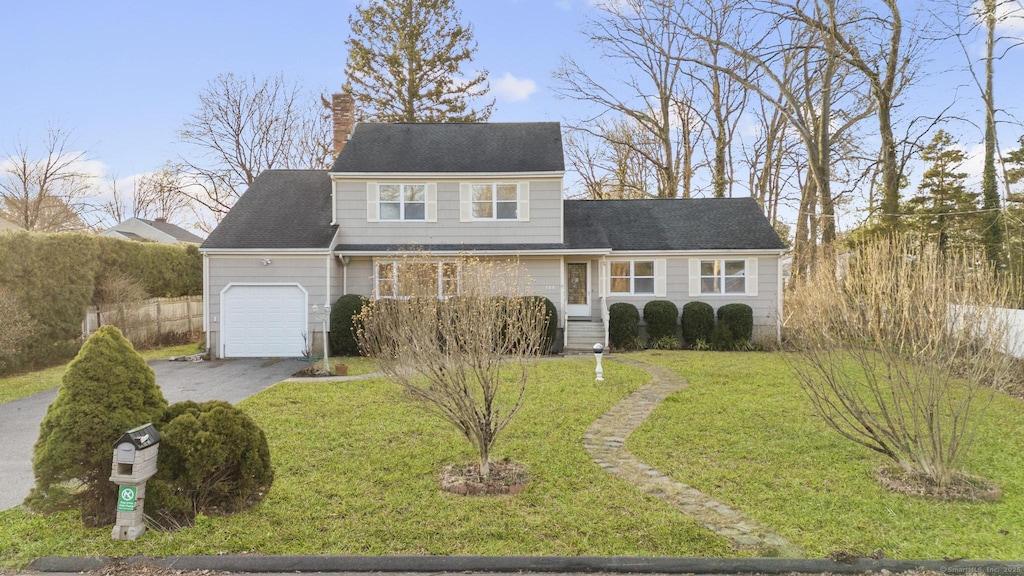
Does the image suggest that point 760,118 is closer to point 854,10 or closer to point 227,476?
point 854,10

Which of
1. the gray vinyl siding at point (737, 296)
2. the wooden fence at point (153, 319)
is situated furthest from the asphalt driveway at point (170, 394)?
the gray vinyl siding at point (737, 296)

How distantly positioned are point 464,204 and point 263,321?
22.0 feet

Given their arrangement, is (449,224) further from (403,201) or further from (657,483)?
(657,483)

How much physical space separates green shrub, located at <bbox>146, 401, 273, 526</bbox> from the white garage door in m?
10.7

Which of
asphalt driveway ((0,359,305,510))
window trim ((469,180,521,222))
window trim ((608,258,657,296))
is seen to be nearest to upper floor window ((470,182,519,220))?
window trim ((469,180,521,222))

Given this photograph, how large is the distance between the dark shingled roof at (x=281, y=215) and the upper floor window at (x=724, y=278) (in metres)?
11.5

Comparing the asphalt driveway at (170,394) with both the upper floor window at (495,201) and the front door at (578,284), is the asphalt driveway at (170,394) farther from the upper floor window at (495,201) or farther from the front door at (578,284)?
the front door at (578,284)

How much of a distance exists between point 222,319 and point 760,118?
2478 cm

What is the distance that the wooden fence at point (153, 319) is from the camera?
589 inches

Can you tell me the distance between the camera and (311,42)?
52.6 feet

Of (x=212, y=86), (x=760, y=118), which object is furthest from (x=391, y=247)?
(x=760, y=118)

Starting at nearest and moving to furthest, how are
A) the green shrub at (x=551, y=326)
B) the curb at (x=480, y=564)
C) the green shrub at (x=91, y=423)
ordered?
the curb at (x=480, y=564), the green shrub at (x=91, y=423), the green shrub at (x=551, y=326)

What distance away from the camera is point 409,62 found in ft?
83.6

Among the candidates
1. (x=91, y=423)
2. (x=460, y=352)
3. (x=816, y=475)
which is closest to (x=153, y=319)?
(x=91, y=423)
